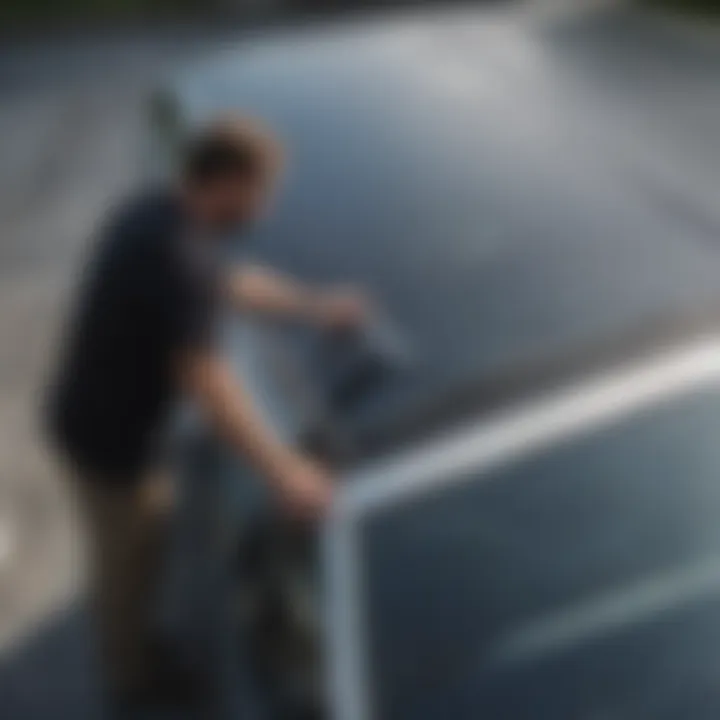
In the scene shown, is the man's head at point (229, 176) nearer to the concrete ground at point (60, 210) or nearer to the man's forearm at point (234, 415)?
the man's forearm at point (234, 415)

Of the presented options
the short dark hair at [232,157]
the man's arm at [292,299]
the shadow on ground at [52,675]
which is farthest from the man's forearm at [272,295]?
the shadow on ground at [52,675]

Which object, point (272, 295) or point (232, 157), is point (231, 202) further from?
point (272, 295)

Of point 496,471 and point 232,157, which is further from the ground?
point 232,157

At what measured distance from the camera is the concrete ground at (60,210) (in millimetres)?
3955

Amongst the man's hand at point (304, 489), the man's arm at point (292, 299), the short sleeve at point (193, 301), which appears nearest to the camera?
the man's hand at point (304, 489)

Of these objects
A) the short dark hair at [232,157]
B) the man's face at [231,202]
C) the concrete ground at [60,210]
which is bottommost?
the concrete ground at [60,210]

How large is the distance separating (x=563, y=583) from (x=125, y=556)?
1347 millimetres

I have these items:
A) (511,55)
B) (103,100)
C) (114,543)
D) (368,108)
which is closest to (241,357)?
(114,543)

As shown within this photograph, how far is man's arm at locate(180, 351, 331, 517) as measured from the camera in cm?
290

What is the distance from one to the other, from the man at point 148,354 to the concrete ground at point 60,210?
761mm

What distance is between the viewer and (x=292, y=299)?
3.62 m

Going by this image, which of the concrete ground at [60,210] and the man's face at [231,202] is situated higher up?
the man's face at [231,202]

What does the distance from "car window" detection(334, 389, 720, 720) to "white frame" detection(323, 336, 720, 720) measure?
0.7 inches

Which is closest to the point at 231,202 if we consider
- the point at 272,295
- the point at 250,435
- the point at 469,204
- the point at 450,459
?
the point at 272,295
